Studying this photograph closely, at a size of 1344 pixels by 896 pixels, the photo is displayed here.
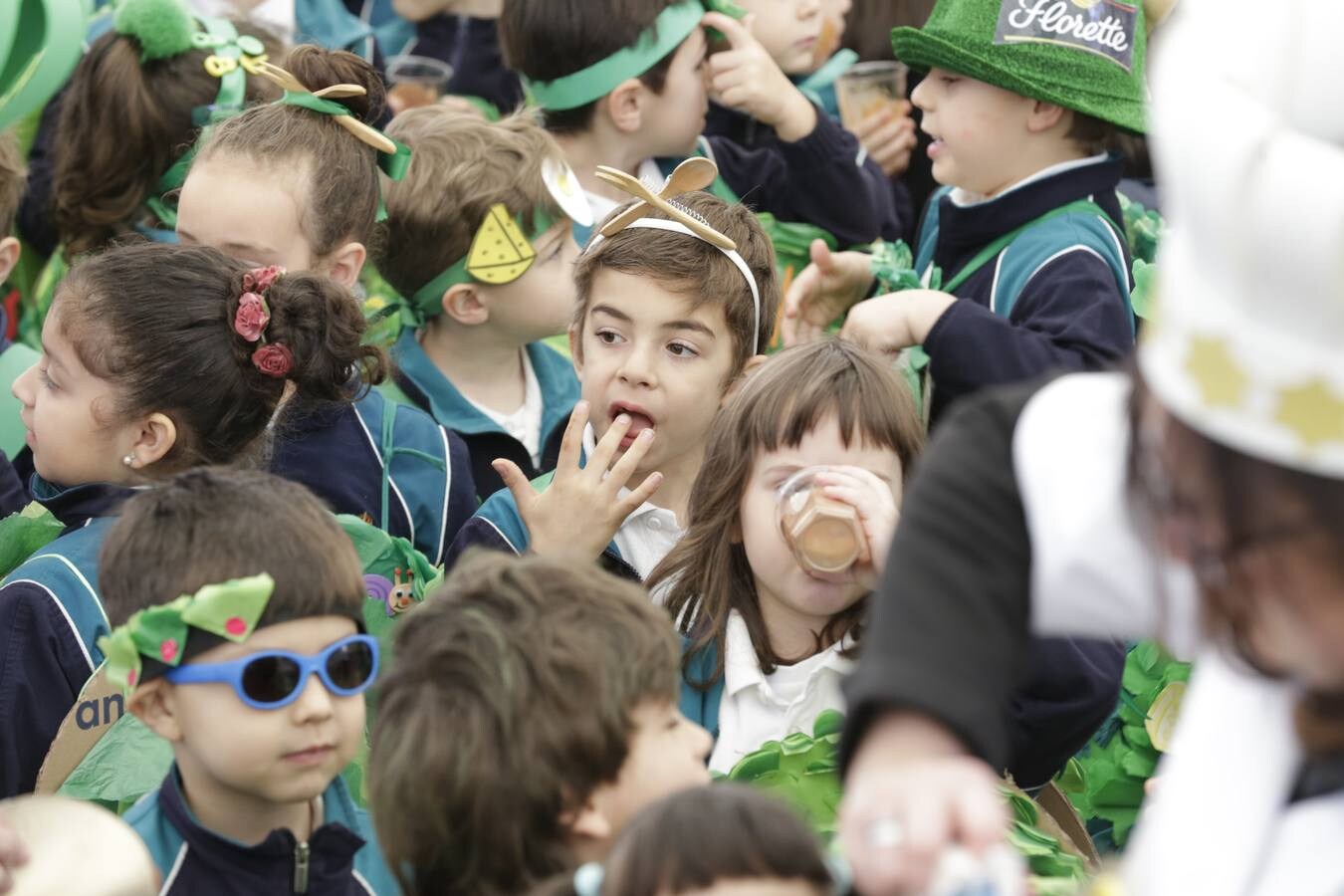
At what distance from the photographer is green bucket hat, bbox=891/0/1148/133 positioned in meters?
4.05

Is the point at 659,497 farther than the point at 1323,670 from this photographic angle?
Yes

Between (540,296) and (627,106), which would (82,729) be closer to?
(540,296)

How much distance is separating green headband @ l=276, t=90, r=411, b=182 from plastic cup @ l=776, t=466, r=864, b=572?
1939 millimetres

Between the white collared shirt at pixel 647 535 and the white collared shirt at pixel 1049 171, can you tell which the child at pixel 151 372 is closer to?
the white collared shirt at pixel 647 535

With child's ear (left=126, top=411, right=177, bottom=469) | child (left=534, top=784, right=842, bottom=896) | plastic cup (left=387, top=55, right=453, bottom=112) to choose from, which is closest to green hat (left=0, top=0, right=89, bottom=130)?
child's ear (left=126, top=411, right=177, bottom=469)

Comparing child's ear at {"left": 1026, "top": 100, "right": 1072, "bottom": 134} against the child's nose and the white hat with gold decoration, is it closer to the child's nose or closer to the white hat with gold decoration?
the child's nose

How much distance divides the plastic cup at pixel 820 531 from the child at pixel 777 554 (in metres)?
0.02

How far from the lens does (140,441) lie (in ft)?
11.5

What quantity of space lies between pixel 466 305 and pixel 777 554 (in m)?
1.84

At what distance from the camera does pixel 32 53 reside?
2904 millimetres

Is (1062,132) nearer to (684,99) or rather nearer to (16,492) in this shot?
(684,99)

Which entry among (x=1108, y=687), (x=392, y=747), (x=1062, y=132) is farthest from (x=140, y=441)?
(x=1062, y=132)

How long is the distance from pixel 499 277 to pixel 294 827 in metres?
2.10

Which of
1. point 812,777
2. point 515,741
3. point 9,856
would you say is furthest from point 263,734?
point 812,777
